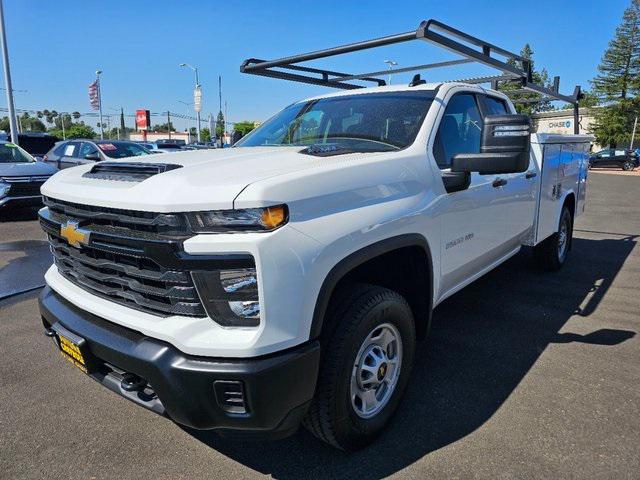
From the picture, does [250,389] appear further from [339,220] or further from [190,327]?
[339,220]

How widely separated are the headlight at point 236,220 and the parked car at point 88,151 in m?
11.9

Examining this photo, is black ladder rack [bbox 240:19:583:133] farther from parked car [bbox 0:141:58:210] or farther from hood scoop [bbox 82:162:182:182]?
parked car [bbox 0:141:58:210]

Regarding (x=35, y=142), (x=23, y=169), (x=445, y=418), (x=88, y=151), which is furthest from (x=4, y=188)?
(x=35, y=142)

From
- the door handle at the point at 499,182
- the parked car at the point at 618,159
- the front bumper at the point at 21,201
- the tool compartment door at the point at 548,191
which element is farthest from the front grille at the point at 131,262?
the parked car at the point at 618,159

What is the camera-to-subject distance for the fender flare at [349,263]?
2082 millimetres

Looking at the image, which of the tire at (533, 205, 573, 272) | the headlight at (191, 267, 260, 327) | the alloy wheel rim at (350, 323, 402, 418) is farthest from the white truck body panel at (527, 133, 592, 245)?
the headlight at (191, 267, 260, 327)

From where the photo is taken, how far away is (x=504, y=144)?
2.67m

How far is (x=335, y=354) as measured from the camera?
222 cm

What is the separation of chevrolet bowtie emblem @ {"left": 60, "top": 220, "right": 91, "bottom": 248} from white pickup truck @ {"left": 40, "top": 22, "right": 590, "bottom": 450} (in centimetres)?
1

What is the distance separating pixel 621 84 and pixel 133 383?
6336cm

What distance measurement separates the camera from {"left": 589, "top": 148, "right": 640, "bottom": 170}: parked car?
35125mm

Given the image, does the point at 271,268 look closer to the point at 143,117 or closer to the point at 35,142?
the point at 35,142

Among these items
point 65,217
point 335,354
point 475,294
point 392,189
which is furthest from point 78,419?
point 475,294

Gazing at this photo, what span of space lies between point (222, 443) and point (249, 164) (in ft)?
4.97
